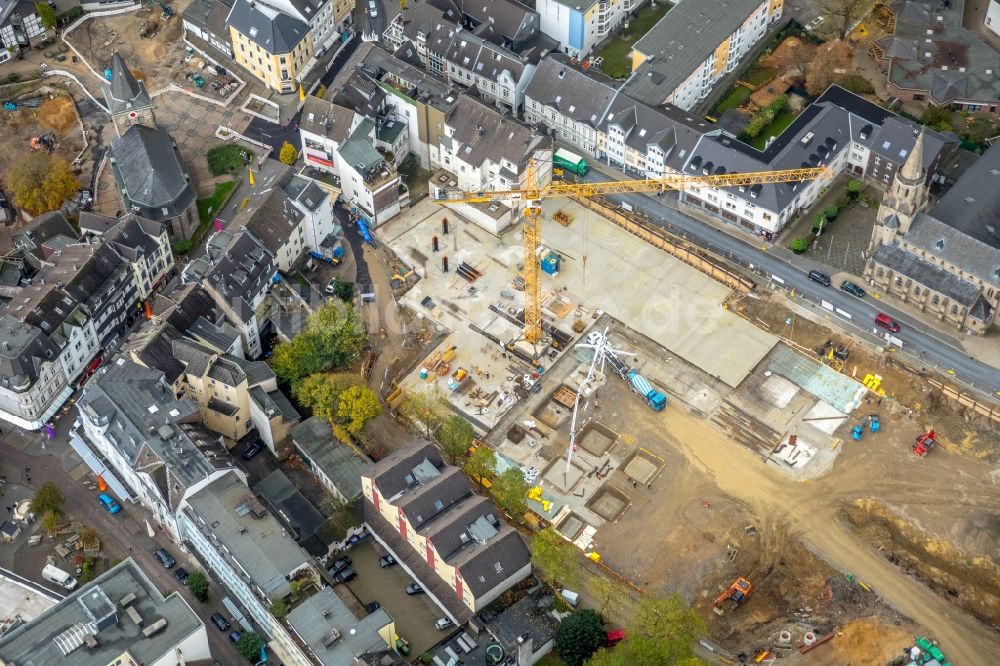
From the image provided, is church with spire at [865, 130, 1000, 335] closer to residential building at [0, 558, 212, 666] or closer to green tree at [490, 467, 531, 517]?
green tree at [490, 467, 531, 517]

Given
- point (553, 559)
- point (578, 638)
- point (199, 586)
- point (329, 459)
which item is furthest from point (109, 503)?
point (578, 638)

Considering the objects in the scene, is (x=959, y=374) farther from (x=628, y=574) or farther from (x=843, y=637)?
(x=628, y=574)

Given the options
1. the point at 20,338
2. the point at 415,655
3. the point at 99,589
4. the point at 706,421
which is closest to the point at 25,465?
the point at 20,338

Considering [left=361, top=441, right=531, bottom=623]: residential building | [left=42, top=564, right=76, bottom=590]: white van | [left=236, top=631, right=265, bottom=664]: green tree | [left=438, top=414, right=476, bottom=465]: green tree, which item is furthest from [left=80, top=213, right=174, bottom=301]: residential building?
Answer: [left=236, top=631, right=265, bottom=664]: green tree

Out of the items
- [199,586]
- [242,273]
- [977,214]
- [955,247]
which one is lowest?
[955,247]

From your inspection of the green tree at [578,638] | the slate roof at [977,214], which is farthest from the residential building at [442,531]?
the slate roof at [977,214]

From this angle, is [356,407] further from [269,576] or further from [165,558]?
[165,558]
